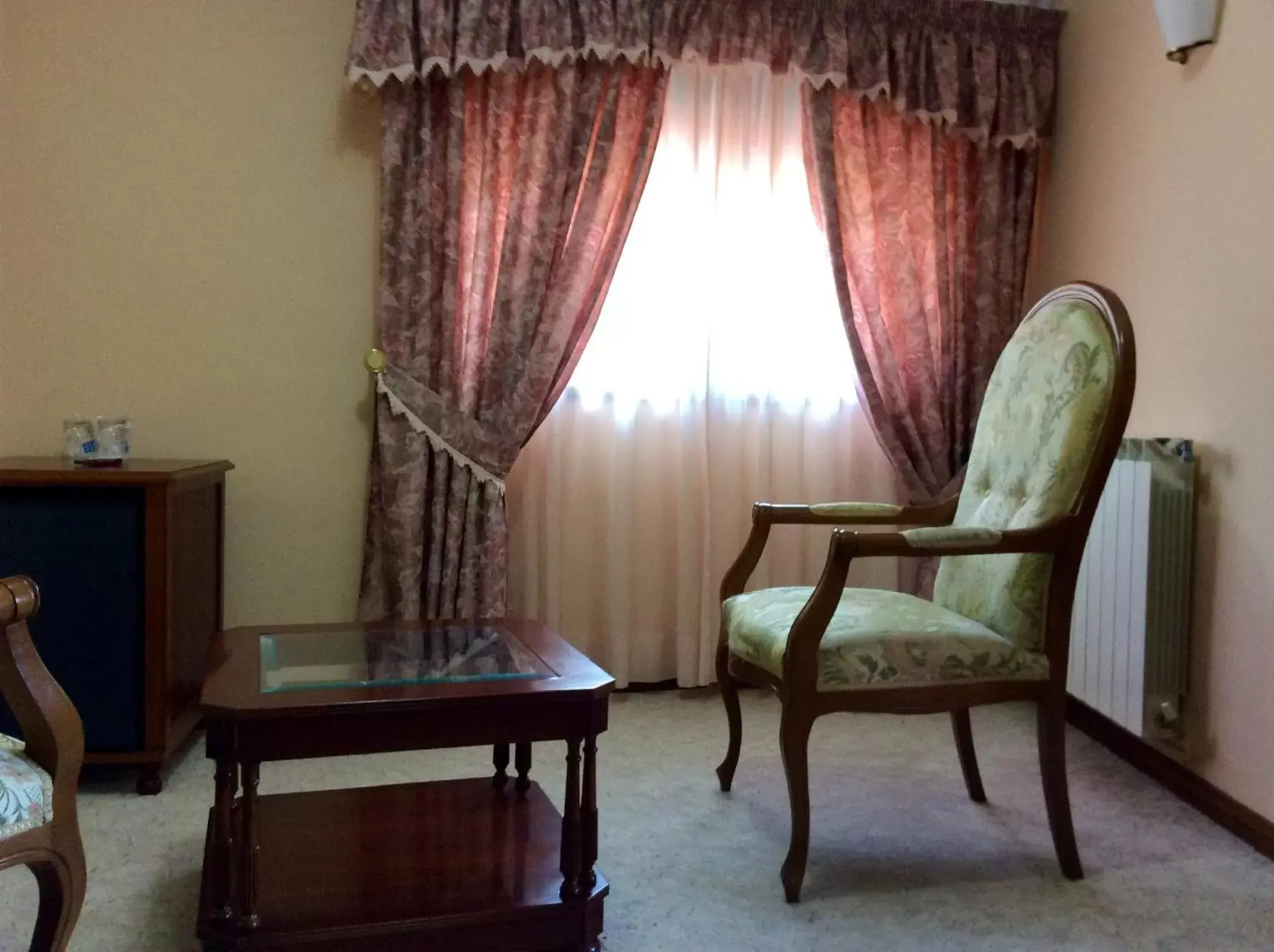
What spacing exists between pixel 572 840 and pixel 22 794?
0.75m

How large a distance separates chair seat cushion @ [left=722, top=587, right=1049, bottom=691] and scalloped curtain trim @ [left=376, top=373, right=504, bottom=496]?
3.46 feet

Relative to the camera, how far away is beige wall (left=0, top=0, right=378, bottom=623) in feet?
8.87

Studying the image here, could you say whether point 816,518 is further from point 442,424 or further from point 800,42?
point 800,42

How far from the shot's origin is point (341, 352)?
286cm

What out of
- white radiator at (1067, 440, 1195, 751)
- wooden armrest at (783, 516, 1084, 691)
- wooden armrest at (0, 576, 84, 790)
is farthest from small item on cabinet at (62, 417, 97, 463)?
white radiator at (1067, 440, 1195, 751)

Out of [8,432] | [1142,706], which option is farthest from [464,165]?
[1142,706]

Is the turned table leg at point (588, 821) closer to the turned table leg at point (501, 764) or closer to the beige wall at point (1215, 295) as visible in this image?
the turned table leg at point (501, 764)

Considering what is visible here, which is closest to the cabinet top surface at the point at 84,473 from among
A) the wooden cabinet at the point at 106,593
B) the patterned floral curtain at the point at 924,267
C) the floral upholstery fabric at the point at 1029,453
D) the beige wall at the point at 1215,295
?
the wooden cabinet at the point at 106,593

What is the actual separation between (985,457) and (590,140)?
4.63 feet

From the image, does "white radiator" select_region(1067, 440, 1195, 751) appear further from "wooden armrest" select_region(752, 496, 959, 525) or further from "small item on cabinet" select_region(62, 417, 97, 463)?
"small item on cabinet" select_region(62, 417, 97, 463)

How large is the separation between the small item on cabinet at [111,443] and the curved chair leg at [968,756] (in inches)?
81.3

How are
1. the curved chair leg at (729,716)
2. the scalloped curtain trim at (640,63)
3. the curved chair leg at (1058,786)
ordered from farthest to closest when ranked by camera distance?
the scalloped curtain trim at (640,63) → the curved chair leg at (729,716) → the curved chair leg at (1058,786)

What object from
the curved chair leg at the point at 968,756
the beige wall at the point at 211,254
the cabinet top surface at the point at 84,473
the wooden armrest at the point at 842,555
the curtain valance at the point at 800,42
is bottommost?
the curved chair leg at the point at 968,756

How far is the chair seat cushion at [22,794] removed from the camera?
1.25 meters
